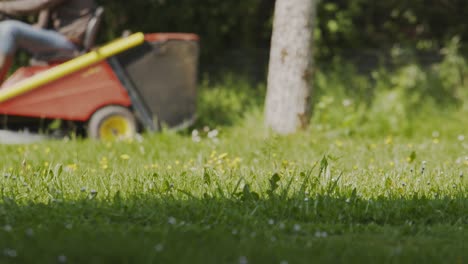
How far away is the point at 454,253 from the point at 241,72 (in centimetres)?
676

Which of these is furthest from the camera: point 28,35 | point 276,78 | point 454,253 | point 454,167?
point 276,78

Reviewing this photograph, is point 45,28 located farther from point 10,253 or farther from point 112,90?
point 10,253

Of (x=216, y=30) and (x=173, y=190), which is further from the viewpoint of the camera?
(x=216, y=30)

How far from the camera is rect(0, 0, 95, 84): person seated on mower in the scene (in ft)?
17.8

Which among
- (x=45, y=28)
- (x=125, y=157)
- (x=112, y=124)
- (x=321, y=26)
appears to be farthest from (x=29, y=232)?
(x=321, y=26)

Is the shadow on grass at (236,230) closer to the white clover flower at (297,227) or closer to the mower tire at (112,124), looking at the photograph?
the white clover flower at (297,227)

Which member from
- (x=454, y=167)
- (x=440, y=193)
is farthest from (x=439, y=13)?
(x=440, y=193)

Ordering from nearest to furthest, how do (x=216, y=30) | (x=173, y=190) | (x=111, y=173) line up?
(x=173, y=190) < (x=111, y=173) < (x=216, y=30)

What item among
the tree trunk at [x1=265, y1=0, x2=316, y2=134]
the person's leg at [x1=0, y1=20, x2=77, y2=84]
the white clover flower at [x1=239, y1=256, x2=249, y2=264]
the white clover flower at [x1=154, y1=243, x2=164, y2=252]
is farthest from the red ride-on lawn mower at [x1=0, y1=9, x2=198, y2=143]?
the white clover flower at [x1=239, y1=256, x2=249, y2=264]

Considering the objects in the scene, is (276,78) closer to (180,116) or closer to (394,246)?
(180,116)

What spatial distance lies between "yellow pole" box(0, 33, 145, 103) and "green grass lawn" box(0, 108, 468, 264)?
31.1 inches

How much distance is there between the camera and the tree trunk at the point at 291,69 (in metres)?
5.82

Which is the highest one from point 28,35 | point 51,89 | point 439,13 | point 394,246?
point 439,13

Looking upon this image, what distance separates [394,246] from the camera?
2.60 metres
